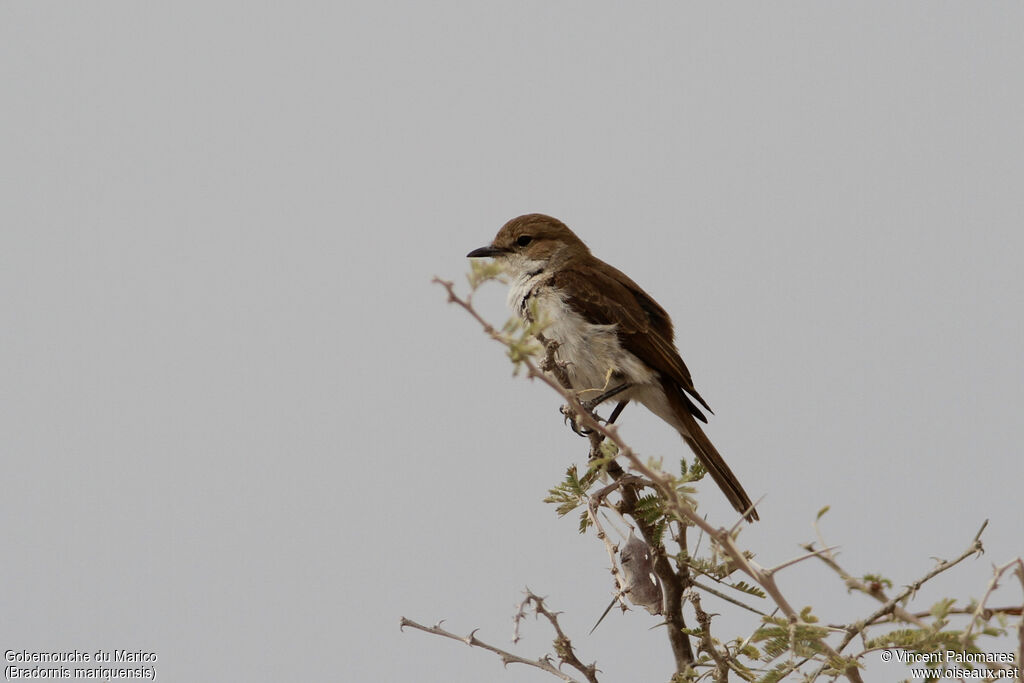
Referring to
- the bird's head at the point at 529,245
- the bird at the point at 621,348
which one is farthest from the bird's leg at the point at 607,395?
the bird's head at the point at 529,245

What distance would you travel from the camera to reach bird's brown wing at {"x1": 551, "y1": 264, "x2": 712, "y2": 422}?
467 cm

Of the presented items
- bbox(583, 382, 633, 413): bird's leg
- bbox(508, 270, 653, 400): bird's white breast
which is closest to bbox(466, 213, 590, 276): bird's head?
bbox(508, 270, 653, 400): bird's white breast

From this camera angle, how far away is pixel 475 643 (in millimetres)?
2867

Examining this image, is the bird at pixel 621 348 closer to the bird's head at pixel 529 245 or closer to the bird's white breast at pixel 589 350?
the bird's white breast at pixel 589 350

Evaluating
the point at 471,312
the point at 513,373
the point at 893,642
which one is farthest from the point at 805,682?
the point at 471,312

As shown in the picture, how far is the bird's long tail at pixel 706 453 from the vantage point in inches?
174

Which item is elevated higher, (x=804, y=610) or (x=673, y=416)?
(x=673, y=416)

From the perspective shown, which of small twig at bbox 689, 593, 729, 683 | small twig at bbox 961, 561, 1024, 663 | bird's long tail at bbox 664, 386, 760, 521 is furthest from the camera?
bird's long tail at bbox 664, 386, 760, 521

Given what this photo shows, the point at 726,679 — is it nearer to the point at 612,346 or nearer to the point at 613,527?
the point at 613,527

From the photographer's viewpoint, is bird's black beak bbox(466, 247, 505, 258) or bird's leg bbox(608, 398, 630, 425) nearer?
bird's leg bbox(608, 398, 630, 425)

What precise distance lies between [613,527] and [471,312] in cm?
129

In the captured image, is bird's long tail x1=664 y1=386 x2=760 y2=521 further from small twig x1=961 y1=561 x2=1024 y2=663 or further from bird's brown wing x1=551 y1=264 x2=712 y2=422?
small twig x1=961 y1=561 x2=1024 y2=663

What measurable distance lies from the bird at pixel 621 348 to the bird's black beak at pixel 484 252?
383mm

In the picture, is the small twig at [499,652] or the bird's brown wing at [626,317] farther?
the bird's brown wing at [626,317]
